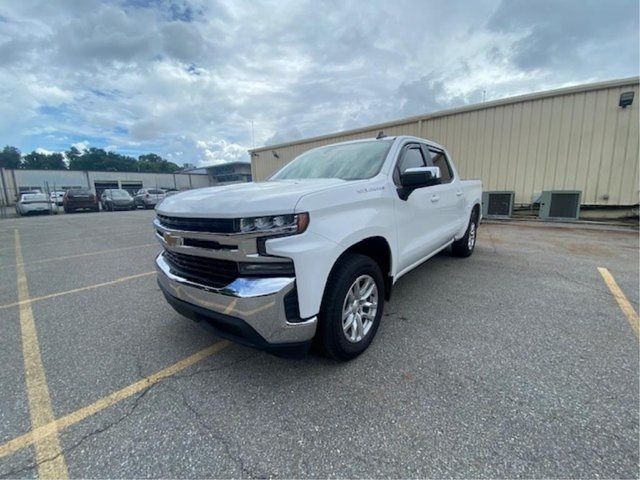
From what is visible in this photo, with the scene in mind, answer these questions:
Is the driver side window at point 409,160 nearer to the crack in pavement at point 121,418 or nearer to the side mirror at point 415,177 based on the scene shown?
the side mirror at point 415,177

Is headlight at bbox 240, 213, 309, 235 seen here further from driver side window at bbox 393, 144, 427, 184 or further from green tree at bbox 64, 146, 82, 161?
green tree at bbox 64, 146, 82, 161

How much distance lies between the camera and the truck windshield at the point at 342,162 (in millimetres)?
2975

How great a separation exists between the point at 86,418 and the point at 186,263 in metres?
1.14

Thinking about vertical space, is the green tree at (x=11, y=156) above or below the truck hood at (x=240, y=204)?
above

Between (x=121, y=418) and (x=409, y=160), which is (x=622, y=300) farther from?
(x=121, y=418)

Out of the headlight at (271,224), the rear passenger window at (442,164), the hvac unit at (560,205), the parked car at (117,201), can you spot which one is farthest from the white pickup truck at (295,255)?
the parked car at (117,201)

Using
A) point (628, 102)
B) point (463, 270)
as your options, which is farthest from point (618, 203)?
point (463, 270)

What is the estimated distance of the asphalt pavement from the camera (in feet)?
5.46

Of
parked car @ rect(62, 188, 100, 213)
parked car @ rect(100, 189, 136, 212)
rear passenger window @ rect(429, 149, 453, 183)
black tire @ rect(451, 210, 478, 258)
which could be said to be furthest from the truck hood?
parked car @ rect(100, 189, 136, 212)

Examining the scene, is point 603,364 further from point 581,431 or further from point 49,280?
point 49,280

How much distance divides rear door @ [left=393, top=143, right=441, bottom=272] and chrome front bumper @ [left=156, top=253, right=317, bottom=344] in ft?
4.54

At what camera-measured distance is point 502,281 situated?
4.32 metres

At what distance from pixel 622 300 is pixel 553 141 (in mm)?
7596

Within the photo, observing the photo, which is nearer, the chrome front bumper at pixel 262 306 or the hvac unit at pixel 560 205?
the chrome front bumper at pixel 262 306
